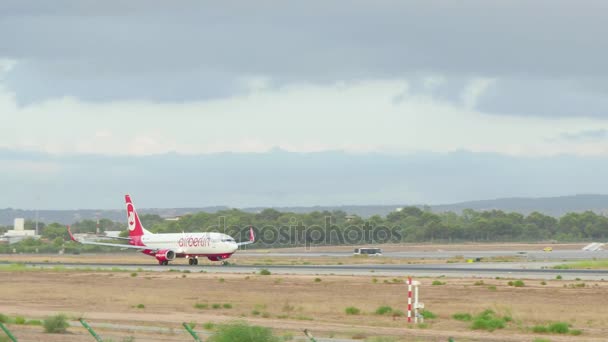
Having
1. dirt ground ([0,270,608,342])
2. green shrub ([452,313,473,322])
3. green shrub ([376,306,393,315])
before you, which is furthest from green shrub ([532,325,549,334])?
green shrub ([376,306,393,315])

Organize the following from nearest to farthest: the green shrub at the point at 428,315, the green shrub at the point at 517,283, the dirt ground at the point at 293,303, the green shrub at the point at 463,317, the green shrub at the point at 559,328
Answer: the dirt ground at the point at 293,303 < the green shrub at the point at 559,328 < the green shrub at the point at 463,317 < the green shrub at the point at 428,315 < the green shrub at the point at 517,283

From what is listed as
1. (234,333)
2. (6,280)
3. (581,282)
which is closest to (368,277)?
(581,282)

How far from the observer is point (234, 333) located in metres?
28.4

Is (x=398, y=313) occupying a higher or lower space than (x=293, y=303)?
lower

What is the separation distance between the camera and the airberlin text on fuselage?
102 meters

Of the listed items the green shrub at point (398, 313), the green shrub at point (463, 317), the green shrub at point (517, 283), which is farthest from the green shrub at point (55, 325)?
the green shrub at point (517, 283)

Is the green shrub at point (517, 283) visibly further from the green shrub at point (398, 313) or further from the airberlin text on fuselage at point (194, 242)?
the airberlin text on fuselage at point (194, 242)

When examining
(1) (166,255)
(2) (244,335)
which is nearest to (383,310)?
(2) (244,335)

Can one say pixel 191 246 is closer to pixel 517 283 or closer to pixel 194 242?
pixel 194 242

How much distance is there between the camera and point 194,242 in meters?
103

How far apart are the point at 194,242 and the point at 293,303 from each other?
51.4m

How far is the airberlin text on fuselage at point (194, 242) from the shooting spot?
101938 millimetres

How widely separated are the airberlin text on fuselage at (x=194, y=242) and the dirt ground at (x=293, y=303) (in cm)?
2447

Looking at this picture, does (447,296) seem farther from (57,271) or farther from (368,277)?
(57,271)
